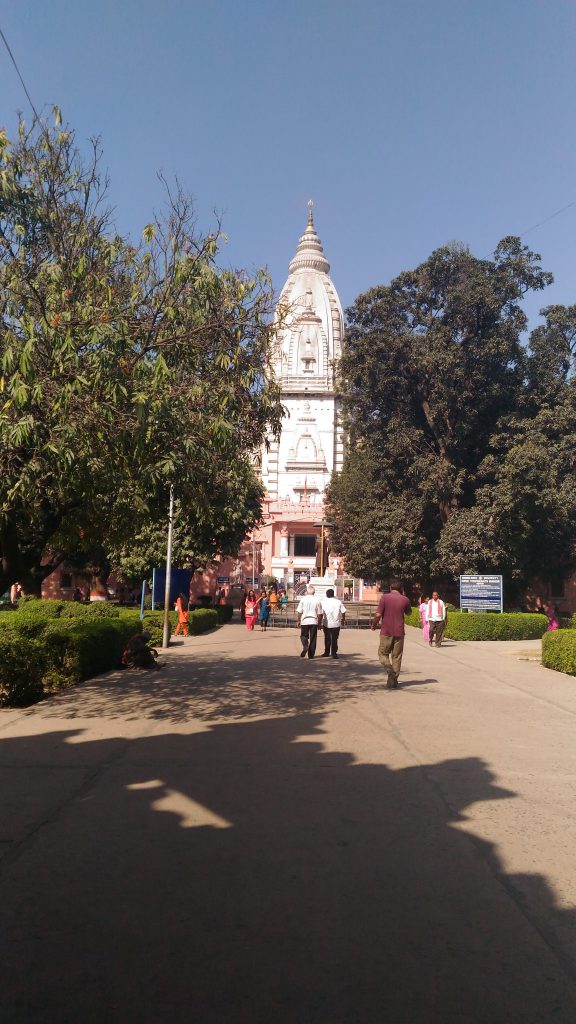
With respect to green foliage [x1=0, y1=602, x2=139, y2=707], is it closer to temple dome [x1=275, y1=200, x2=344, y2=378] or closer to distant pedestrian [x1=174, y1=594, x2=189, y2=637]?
distant pedestrian [x1=174, y1=594, x2=189, y2=637]

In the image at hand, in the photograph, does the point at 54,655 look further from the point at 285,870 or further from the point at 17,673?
the point at 285,870

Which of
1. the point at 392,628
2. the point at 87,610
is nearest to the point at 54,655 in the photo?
the point at 392,628

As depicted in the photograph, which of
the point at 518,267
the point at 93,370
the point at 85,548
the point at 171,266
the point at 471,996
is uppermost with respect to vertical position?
the point at 518,267

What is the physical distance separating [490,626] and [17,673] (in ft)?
61.1

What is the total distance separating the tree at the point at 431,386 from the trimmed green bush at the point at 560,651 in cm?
1639

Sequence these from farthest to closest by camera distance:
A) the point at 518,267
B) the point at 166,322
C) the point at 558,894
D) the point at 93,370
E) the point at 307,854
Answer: the point at 518,267 < the point at 166,322 < the point at 93,370 < the point at 307,854 < the point at 558,894

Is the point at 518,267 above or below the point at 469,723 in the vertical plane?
above

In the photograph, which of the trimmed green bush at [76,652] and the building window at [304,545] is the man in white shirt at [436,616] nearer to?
the trimmed green bush at [76,652]

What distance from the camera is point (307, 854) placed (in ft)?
15.6

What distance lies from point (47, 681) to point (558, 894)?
9238mm

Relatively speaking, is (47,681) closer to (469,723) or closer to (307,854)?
(469,723)

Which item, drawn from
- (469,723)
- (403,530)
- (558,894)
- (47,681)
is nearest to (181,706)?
(47,681)

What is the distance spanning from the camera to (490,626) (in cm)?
2603

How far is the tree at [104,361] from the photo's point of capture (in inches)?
300
